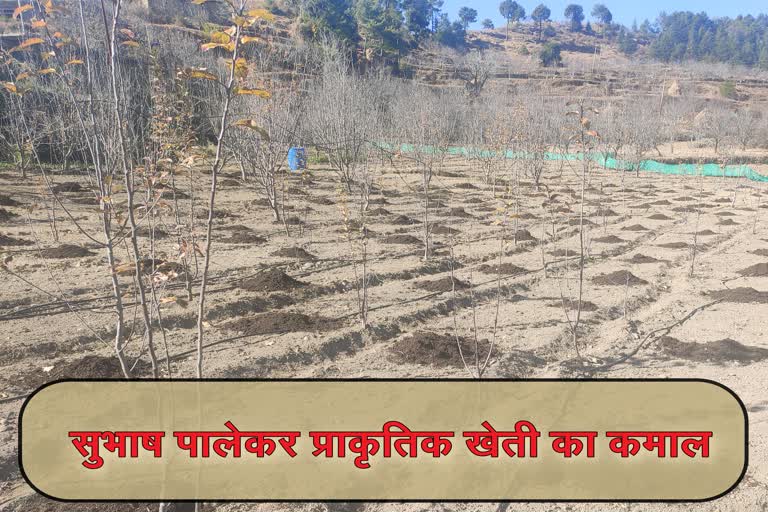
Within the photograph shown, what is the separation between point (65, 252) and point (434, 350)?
→ 16.6ft

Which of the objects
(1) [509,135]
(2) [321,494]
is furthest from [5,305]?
(1) [509,135]

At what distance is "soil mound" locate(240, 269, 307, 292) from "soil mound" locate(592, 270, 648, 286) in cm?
365

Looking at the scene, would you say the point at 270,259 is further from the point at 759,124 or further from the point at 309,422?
the point at 759,124

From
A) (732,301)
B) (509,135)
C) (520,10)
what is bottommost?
(732,301)

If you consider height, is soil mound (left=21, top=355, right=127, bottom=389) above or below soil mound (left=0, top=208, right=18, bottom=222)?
below

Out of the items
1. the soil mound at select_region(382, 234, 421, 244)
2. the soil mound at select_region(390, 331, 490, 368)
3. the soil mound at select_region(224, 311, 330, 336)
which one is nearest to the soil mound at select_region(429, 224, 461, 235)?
the soil mound at select_region(382, 234, 421, 244)

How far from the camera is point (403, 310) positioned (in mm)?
5969

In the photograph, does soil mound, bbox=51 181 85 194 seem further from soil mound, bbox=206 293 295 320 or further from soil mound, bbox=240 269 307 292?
soil mound, bbox=206 293 295 320

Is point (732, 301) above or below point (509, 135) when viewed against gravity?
below

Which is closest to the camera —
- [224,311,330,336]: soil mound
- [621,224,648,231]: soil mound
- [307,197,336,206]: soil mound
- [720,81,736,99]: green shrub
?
[224,311,330,336]: soil mound

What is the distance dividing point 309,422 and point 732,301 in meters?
5.26

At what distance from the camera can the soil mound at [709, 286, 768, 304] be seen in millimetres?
6492

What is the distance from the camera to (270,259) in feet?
25.7

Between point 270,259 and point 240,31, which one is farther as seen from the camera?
point 270,259
